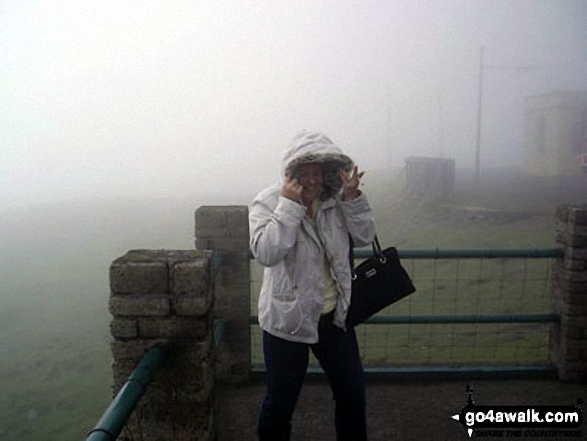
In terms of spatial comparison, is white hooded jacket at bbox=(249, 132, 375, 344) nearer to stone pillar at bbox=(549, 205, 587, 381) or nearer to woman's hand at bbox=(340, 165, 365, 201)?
woman's hand at bbox=(340, 165, 365, 201)

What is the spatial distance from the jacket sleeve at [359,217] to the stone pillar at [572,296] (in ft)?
7.16

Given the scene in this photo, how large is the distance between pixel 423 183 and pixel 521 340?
77.1 feet

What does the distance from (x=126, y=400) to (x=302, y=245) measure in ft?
3.04

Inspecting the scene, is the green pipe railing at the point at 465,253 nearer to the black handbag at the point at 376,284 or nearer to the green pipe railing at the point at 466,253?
the green pipe railing at the point at 466,253

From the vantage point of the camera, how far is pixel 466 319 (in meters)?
3.66

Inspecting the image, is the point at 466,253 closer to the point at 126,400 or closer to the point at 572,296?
the point at 572,296

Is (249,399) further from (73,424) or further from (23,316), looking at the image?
(23,316)

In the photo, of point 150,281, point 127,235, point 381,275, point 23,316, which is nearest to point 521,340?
point 381,275

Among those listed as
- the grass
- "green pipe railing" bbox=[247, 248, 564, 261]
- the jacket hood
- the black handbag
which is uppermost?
the jacket hood

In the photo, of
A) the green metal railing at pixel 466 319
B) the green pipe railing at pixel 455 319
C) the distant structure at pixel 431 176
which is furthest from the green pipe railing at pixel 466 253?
the distant structure at pixel 431 176

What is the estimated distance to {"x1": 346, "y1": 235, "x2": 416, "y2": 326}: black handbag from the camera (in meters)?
2.33

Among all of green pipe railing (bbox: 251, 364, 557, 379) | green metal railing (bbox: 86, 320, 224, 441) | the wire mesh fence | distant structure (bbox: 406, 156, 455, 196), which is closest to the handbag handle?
green metal railing (bbox: 86, 320, 224, 441)

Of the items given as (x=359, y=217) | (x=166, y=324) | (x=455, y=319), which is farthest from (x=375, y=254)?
(x=455, y=319)

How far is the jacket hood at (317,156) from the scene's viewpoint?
2.16 meters
